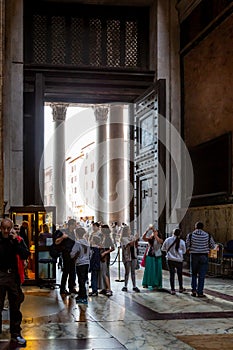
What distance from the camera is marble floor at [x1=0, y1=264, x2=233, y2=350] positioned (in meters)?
8.44

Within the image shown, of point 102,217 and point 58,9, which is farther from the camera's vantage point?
point 102,217

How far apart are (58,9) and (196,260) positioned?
448 inches

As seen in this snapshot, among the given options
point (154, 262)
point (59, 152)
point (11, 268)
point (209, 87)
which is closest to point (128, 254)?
point (154, 262)

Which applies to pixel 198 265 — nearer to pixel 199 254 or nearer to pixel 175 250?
pixel 199 254

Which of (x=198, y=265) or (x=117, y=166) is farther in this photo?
(x=117, y=166)

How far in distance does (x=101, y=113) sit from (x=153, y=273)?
79.5ft

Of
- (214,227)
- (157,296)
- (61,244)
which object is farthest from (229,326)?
(214,227)

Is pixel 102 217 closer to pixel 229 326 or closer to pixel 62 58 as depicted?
pixel 62 58

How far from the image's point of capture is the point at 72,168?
79688 mm

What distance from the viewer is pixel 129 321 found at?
403 inches

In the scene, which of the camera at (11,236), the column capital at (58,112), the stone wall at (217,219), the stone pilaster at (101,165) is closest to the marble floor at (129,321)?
the camera at (11,236)

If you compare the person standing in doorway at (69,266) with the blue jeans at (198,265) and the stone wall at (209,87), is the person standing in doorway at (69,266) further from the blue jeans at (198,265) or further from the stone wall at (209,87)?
→ the stone wall at (209,87)

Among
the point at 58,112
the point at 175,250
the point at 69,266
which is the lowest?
the point at 69,266

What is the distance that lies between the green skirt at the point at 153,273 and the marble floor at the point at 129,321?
11.8 inches
